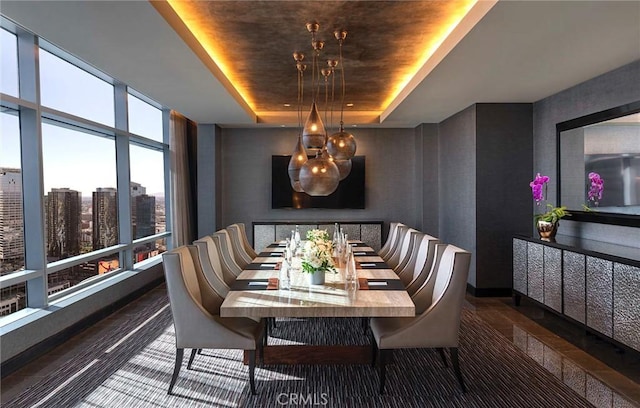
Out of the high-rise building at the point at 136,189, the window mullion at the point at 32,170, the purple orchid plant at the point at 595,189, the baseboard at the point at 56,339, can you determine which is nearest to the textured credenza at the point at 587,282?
the purple orchid plant at the point at 595,189

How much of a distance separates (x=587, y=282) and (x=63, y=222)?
4868 mm

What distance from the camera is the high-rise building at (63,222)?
13.8ft

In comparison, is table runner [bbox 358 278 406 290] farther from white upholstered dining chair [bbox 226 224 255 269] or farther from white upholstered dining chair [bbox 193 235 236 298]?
white upholstered dining chair [bbox 226 224 255 269]

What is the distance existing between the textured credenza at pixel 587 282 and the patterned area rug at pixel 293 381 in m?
0.68

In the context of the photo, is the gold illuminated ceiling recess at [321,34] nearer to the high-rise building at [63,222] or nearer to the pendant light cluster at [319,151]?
the pendant light cluster at [319,151]

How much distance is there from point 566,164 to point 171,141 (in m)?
5.43

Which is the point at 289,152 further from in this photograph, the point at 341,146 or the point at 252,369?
the point at 252,369

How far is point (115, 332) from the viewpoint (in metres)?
4.38

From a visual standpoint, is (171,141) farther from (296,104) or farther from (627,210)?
(627,210)

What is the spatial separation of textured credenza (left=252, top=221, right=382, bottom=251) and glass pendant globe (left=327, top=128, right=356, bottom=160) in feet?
11.2

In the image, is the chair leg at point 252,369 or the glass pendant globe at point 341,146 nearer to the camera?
the chair leg at point 252,369

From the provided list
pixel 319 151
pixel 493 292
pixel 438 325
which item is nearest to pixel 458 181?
pixel 493 292

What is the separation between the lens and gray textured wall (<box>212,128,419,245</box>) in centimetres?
779

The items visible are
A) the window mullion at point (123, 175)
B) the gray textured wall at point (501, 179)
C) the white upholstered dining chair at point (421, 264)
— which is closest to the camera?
the white upholstered dining chair at point (421, 264)
